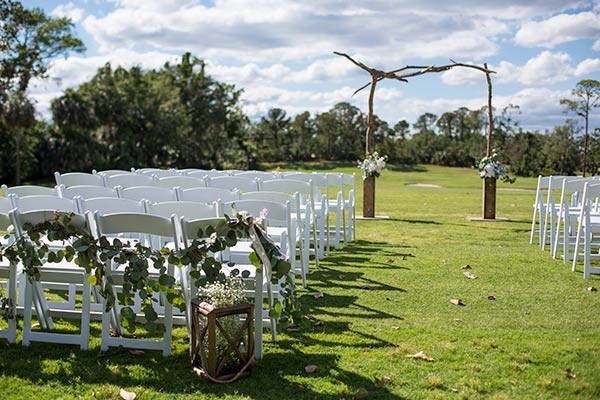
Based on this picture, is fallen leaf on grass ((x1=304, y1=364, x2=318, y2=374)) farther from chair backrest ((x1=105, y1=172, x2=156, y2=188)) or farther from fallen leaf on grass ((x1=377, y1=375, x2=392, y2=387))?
chair backrest ((x1=105, y1=172, x2=156, y2=188))

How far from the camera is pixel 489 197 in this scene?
1275 centimetres

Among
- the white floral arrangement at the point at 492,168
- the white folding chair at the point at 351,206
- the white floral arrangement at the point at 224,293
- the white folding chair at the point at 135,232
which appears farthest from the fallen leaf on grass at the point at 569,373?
the white floral arrangement at the point at 492,168

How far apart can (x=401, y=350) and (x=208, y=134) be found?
38795mm

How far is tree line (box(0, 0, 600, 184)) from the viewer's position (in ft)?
101

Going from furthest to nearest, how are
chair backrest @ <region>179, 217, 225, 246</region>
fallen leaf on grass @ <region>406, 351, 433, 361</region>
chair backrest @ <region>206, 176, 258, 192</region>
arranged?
chair backrest @ <region>206, 176, 258, 192</region>
fallen leaf on grass @ <region>406, 351, 433, 361</region>
chair backrest @ <region>179, 217, 225, 246</region>

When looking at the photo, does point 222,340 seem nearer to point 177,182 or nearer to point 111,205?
point 111,205

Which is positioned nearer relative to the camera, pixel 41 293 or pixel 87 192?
pixel 41 293

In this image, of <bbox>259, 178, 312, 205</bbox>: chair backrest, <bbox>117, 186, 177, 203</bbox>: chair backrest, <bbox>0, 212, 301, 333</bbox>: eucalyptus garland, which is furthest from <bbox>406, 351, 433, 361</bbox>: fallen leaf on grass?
<bbox>259, 178, 312, 205</bbox>: chair backrest

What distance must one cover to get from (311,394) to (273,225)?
13.1 ft

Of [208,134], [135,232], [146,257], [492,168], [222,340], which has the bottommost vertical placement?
[222,340]

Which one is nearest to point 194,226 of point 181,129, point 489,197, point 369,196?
point 369,196

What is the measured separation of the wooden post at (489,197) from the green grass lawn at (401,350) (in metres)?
5.28

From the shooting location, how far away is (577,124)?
118ft

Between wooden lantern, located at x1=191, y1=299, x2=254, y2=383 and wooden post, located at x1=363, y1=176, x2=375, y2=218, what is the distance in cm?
888
